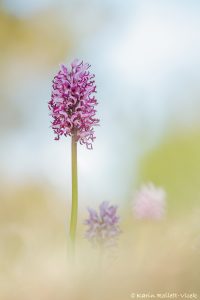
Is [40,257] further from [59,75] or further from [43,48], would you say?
[43,48]

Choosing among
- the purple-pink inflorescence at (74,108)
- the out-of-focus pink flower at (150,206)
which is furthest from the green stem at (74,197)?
the out-of-focus pink flower at (150,206)

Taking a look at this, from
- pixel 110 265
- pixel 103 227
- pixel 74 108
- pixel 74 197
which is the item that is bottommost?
pixel 110 265

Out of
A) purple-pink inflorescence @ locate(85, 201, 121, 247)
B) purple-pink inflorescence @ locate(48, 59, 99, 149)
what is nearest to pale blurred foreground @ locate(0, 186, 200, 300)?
purple-pink inflorescence @ locate(85, 201, 121, 247)

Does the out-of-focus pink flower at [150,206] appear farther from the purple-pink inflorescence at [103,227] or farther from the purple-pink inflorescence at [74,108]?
the purple-pink inflorescence at [74,108]

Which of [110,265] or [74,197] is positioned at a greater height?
[74,197]

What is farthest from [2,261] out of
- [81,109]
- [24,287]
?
[81,109]

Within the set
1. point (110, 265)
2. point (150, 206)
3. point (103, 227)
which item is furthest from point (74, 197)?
point (150, 206)

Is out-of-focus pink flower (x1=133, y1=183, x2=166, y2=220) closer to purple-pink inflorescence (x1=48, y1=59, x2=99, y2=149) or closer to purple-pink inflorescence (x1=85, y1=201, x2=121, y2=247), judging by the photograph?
purple-pink inflorescence (x1=85, y1=201, x2=121, y2=247)

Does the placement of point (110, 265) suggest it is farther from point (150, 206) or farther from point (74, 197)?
point (150, 206)
